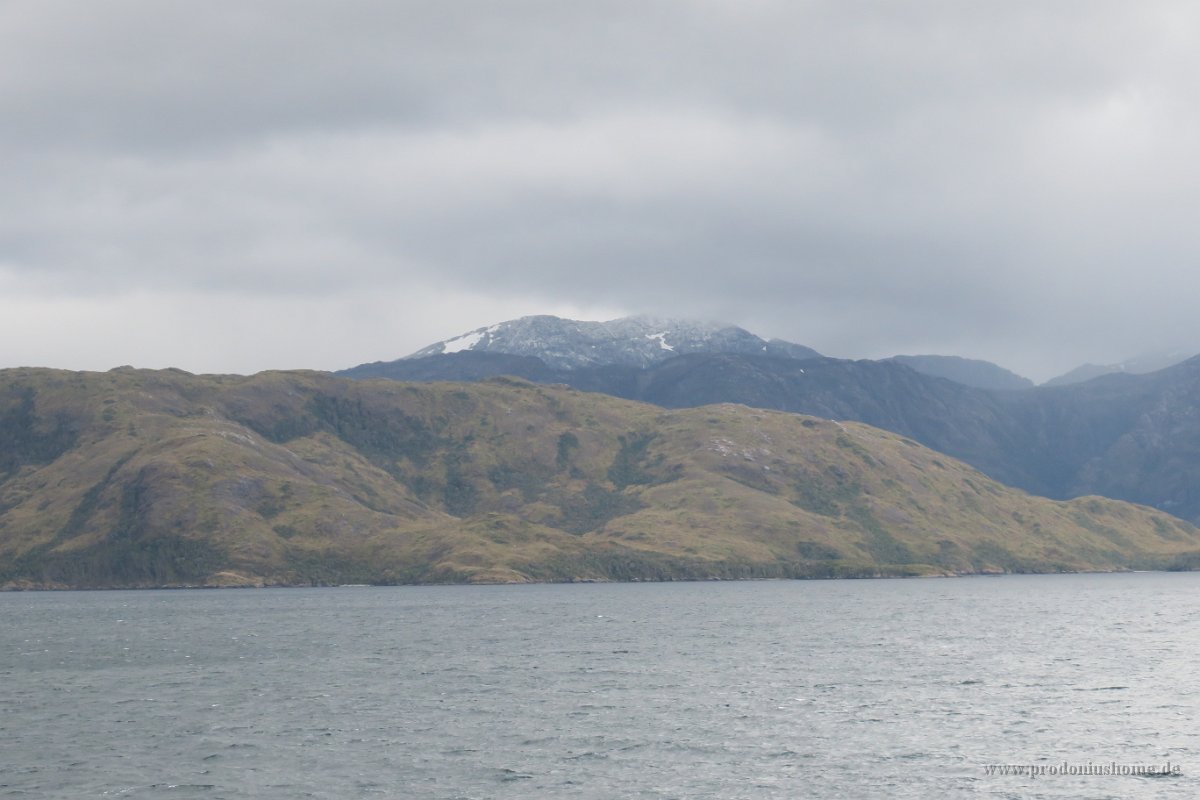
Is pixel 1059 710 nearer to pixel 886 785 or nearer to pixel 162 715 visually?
pixel 886 785

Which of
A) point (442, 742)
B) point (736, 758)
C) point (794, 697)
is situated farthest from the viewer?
point (794, 697)

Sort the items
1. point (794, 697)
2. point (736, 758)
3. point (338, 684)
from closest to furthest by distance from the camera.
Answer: point (736, 758) → point (794, 697) → point (338, 684)

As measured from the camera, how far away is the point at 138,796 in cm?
8094

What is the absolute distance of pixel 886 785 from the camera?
83.4 m

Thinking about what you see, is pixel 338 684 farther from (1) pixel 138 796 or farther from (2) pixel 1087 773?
(2) pixel 1087 773

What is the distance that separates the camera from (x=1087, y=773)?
86.2 metres

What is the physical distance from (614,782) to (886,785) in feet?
58.9

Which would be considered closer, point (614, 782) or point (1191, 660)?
point (614, 782)

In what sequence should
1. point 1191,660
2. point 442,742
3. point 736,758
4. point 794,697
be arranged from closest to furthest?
point 736,758 < point 442,742 < point 794,697 < point 1191,660

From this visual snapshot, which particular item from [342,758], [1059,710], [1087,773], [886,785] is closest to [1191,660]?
[1059,710]

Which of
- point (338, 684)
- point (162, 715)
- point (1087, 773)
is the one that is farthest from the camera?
point (338, 684)

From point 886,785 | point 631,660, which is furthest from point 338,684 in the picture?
point 886,785

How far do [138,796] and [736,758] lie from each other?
4127cm

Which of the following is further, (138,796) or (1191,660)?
(1191,660)
